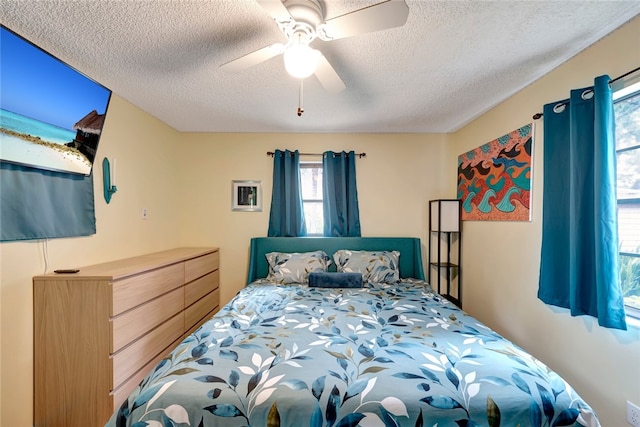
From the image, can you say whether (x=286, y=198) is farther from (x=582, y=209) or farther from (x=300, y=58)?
(x=582, y=209)

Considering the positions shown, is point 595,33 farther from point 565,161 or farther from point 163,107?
point 163,107

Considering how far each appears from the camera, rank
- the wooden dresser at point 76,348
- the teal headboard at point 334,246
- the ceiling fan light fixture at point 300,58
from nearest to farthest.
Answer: the ceiling fan light fixture at point 300,58 → the wooden dresser at point 76,348 → the teal headboard at point 334,246

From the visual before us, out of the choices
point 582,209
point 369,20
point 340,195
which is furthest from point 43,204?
point 582,209

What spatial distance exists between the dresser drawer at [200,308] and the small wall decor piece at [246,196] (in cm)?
108

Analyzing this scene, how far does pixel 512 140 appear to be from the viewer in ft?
7.77

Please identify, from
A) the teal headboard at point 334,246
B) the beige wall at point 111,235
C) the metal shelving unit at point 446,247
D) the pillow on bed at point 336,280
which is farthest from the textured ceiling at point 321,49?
the pillow on bed at point 336,280

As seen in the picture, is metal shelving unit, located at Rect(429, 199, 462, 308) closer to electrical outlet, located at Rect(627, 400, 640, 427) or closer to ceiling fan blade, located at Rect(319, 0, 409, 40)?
electrical outlet, located at Rect(627, 400, 640, 427)

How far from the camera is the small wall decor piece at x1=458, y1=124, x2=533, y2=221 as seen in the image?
7.27 feet

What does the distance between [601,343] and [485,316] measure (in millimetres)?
1231

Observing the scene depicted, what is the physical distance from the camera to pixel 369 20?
1.17 m

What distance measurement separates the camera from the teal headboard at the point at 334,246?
10.7 feet

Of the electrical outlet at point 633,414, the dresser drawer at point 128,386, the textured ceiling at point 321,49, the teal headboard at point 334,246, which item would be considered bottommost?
the dresser drawer at point 128,386

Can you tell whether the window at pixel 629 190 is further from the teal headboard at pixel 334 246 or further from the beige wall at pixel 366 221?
the teal headboard at pixel 334 246

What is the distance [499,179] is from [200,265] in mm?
3091
